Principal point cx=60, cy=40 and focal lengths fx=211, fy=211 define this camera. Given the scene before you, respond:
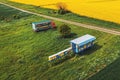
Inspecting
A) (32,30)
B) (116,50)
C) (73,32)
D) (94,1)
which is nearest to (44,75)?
(116,50)

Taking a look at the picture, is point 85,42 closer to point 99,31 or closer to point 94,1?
point 99,31

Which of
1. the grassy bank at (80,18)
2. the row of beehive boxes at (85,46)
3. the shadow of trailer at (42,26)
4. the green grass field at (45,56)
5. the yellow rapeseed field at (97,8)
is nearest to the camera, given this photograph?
the green grass field at (45,56)

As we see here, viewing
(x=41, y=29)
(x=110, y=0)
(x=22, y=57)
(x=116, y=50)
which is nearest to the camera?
(x=116, y=50)

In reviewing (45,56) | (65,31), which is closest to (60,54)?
(45,56)

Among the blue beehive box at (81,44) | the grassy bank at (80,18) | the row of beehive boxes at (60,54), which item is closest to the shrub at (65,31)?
the blue beehive box at (81,44)

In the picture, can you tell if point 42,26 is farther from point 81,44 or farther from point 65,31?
point 81,44

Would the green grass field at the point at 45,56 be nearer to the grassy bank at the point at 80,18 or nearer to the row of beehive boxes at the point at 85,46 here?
the row of beehive boxes at the point at 85,46
